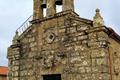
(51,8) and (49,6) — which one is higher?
(49,6)

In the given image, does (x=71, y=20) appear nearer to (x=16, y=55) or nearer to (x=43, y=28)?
(x=43, y=28)

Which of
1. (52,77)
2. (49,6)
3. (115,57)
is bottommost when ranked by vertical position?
(52,77)

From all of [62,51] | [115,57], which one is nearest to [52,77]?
[62,51]

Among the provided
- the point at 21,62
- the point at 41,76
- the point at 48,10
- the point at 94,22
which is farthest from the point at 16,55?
the point at 94,22

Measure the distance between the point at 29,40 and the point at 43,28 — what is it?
4.27 ft

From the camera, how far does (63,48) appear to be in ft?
46.1

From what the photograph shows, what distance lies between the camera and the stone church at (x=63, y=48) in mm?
12766

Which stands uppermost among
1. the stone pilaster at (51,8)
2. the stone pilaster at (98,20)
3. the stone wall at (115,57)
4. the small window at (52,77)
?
the stone pilaster at (51,8)

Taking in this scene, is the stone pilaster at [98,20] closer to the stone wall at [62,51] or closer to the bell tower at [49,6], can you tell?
the stone wall at [62,51]

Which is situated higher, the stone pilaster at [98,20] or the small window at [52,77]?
the stone pilaster at [98,20]

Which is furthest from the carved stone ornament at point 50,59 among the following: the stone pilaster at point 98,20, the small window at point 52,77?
the stone pilaster at point 98,20

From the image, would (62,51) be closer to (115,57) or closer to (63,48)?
(63,48)

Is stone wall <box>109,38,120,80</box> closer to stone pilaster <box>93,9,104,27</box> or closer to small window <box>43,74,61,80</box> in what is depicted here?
stone pilaster <box>93,9,104,27</box>

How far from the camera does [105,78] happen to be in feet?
40.3
